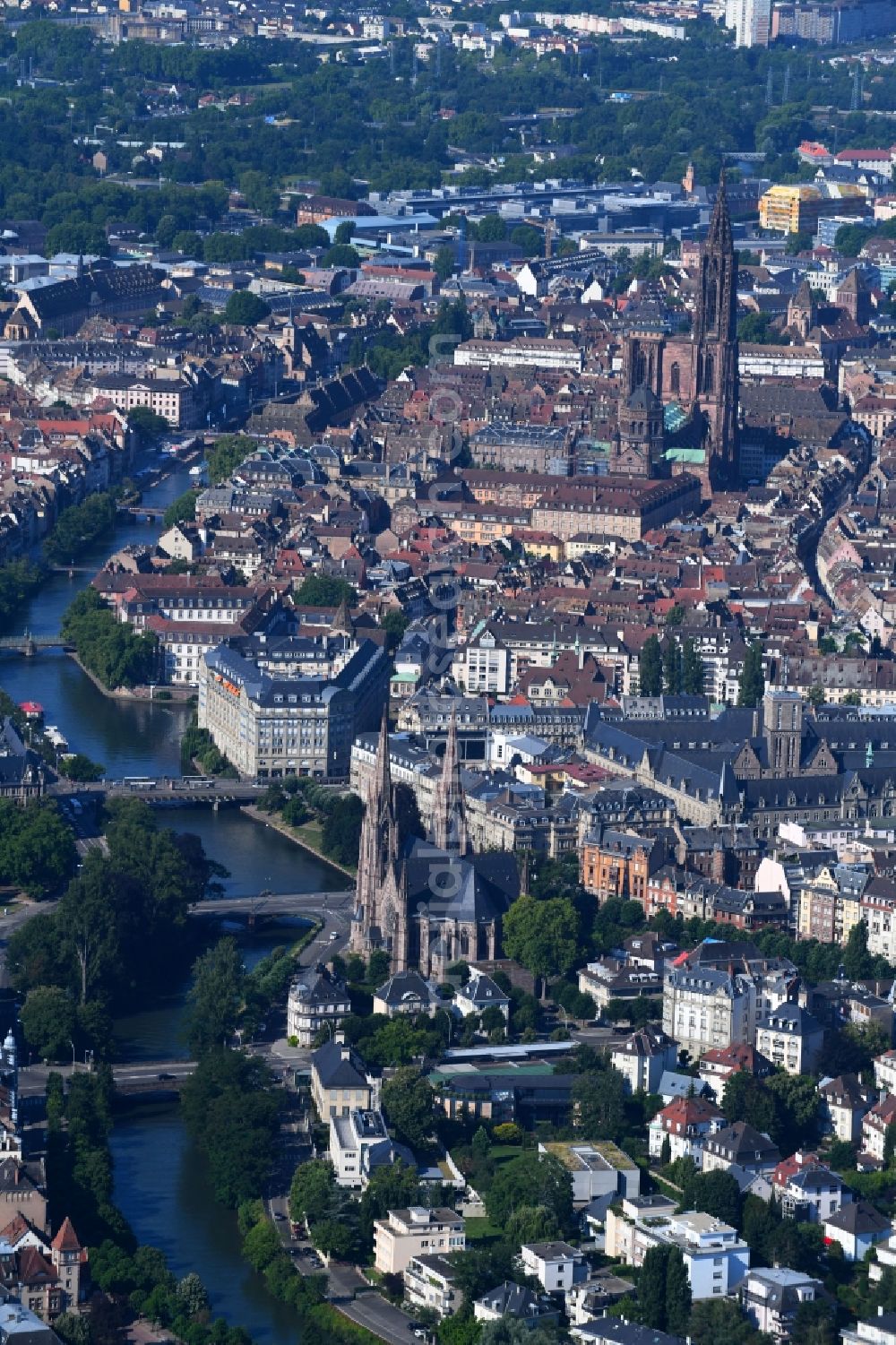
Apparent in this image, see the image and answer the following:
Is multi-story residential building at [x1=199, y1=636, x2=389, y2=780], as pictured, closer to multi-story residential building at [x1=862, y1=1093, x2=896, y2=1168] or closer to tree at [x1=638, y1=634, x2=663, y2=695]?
tree at [x1=638, y1=634, x2=663, y2=695]

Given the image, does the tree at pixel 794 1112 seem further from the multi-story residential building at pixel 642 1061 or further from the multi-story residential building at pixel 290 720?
the multi-story residential building at pixel 290 720

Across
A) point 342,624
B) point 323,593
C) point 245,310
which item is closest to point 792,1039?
point 342,624

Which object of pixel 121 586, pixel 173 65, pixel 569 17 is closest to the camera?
pixel 121 586

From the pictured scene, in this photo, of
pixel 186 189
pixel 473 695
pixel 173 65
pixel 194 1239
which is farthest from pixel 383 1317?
pixel 173 65

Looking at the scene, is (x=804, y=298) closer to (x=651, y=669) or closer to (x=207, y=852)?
(x=651, y=669)

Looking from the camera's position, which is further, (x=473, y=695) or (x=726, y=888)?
(x=473, y=695)

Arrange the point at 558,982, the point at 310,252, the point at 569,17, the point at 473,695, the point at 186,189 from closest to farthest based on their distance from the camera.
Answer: the point at 558,982
the point at 473,695
the point at 310,252
the point at 186,189
the point at 569,17

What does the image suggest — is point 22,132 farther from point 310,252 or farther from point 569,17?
point 569,17

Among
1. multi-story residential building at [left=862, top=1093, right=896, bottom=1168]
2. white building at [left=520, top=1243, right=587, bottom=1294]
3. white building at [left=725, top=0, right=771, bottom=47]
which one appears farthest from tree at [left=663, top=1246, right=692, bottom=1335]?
white building at [left=725, top=0, right=771, bottom=47]
